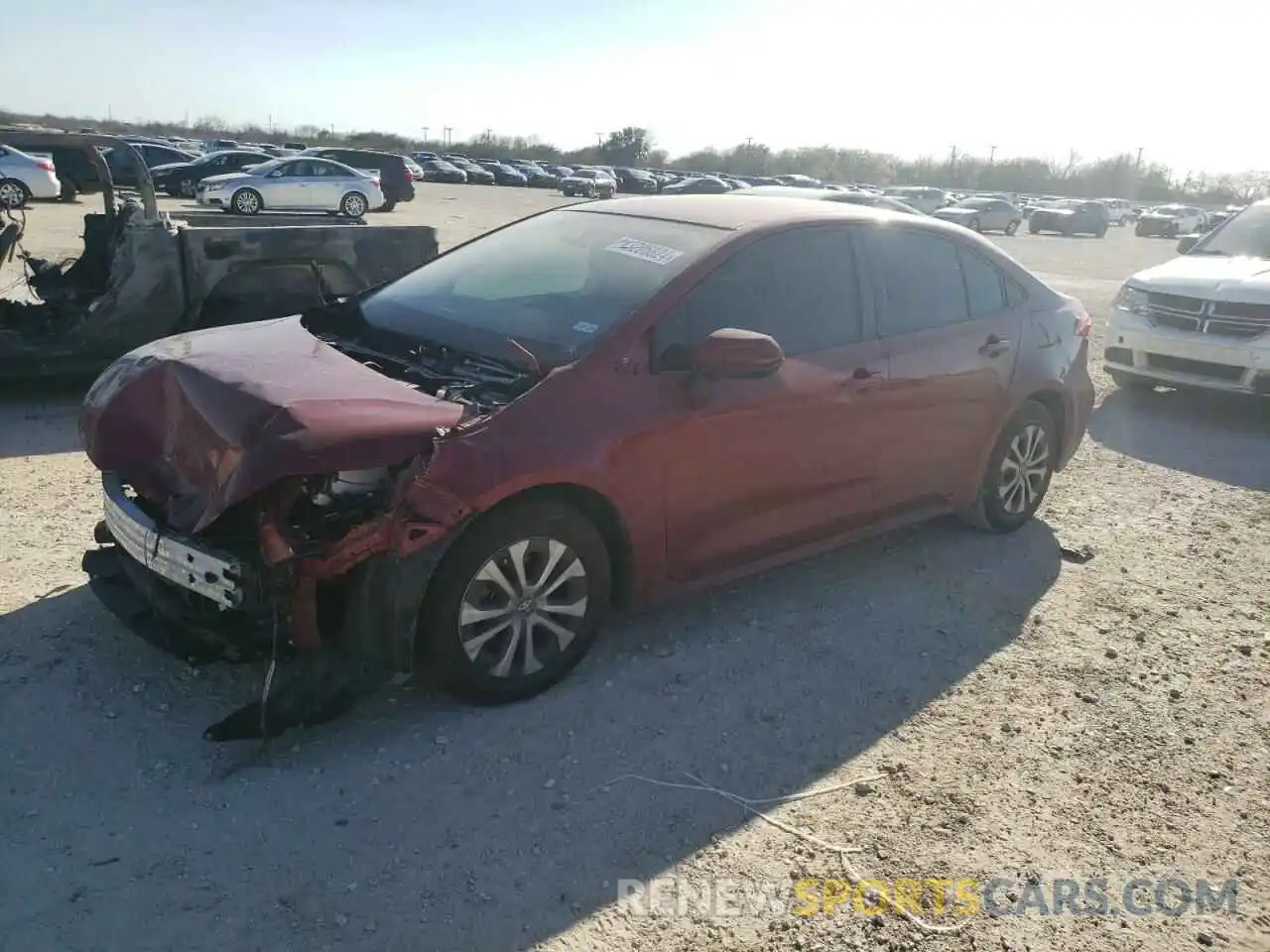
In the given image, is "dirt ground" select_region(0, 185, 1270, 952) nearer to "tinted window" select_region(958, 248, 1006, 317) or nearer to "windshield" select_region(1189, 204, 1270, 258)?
"tinted window" select_region(958, 248, 1006, 317)

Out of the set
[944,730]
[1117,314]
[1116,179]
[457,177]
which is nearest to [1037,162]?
[1116,179]

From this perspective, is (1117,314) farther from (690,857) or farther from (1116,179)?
(1116,179)

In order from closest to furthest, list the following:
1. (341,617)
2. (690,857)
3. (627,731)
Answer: (690,857) < (341,617) < (627,731)

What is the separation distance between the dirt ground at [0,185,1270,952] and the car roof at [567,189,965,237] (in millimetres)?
1659

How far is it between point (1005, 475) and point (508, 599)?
10.3 ft

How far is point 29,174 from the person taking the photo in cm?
2214

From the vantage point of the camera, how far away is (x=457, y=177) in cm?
5369

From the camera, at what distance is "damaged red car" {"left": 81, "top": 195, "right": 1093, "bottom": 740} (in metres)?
3.15

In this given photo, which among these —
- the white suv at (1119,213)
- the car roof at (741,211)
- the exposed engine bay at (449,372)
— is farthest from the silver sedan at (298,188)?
the white suv at (1119,213)

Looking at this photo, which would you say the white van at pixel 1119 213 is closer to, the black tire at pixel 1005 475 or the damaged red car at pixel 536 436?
the black tire at pixel 1005 475

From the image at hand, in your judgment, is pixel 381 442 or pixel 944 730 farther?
pixel 944 730

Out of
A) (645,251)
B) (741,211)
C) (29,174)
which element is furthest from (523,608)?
(29,174)

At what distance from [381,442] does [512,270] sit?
161 cm

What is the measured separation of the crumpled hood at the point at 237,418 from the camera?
3033 millimetres
